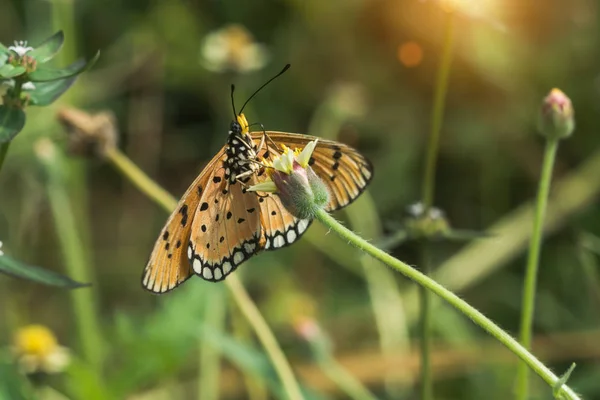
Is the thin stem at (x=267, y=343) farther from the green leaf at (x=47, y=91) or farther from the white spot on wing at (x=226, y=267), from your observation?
the green leaf at (x=47, y=91)

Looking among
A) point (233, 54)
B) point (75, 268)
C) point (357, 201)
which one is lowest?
point (75, 268)

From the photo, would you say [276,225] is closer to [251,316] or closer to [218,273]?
[218,273]

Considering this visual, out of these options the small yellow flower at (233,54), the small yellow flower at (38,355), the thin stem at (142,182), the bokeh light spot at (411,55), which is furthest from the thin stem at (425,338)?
the bokeh light spot at (411,55)

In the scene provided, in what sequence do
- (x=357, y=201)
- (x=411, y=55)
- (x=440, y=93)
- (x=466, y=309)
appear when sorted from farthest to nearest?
(x=411, y=55) → (x=357, y=201) → (x=440, y=93) → (x=466, y=309)

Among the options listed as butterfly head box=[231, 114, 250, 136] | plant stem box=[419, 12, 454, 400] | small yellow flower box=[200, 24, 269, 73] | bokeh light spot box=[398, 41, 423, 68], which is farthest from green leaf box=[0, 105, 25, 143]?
bokeh light spot box=[398, 41, 423, 68]

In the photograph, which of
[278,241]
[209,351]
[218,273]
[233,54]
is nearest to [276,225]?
[278,241]

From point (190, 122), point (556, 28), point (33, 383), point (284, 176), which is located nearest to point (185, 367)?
point (33, 383)
